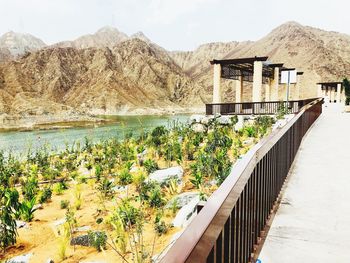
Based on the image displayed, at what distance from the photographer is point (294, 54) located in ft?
396

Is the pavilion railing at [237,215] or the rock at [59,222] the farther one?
the rock at [59,222]

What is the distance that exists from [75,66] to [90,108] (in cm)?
2134

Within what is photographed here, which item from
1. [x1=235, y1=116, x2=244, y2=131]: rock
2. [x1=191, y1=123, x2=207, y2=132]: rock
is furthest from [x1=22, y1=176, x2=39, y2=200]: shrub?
[x1=235, y1=116, x2=244, y2=131]: rock

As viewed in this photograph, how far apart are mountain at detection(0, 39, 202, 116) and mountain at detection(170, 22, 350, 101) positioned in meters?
13.8

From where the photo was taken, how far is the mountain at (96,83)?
78188mm

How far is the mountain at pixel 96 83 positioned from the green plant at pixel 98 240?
2427 inches

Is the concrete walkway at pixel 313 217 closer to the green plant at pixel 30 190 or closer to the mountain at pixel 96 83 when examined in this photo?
the green plant at pixel 30 190

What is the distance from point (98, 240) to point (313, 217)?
2.97m

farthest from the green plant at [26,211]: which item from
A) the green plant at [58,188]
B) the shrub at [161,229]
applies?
the shrub at [161,229]

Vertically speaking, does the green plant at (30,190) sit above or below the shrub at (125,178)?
below

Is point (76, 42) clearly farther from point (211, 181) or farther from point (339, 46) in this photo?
point (211, 181)

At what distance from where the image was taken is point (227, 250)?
7.57ft

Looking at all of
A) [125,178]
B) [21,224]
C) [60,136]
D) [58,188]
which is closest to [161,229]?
[21,224]

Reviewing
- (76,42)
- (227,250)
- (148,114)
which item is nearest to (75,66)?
(148,114)
